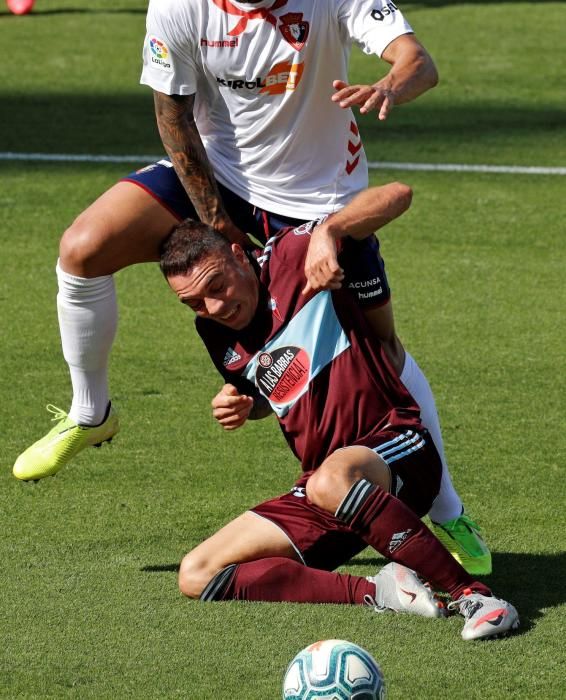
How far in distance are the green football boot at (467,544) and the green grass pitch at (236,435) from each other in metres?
0.07

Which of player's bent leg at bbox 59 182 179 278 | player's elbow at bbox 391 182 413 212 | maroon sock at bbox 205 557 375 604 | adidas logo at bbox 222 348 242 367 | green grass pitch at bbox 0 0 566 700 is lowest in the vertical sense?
green grass pitch at bbox 0 0 566 700

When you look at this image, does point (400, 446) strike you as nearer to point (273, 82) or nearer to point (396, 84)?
point (396, 84)

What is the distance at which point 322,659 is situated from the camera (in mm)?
3512

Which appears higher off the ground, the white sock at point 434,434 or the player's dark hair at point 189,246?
the player's dark hair at point 189,246

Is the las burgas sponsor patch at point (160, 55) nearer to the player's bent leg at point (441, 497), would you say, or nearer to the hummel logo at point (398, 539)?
the player's bent leg at point (441, 497)

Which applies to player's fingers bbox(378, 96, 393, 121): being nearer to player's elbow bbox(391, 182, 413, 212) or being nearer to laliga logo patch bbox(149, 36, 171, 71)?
player's elbow bbox(391, 182, 413, 212)

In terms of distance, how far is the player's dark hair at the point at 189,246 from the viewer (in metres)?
4.28

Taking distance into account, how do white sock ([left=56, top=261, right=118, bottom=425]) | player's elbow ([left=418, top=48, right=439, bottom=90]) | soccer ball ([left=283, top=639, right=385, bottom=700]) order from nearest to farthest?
soccer ball ([left=283, top=639, right=385, bottom=700]), player's elbow ([left=418, top=48, right=439, bottom=90]), white sock ([left=56, top=261, right=118, bottom=425])

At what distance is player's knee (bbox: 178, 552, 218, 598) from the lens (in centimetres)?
424

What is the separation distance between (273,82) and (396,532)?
1.52m

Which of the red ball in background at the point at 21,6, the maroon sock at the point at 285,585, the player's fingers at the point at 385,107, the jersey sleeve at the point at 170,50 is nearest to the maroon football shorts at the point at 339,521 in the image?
the maroon sock at the point at 285,585

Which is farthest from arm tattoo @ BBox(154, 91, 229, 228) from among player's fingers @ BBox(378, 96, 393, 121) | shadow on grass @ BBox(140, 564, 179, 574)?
shadow on grass @ BBox(140, 564, 179, 574)

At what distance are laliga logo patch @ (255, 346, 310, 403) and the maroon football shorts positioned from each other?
25cm

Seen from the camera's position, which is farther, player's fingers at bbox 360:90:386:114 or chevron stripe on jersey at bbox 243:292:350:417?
chevron stripe on jersey at bbox 243:292:350:417
